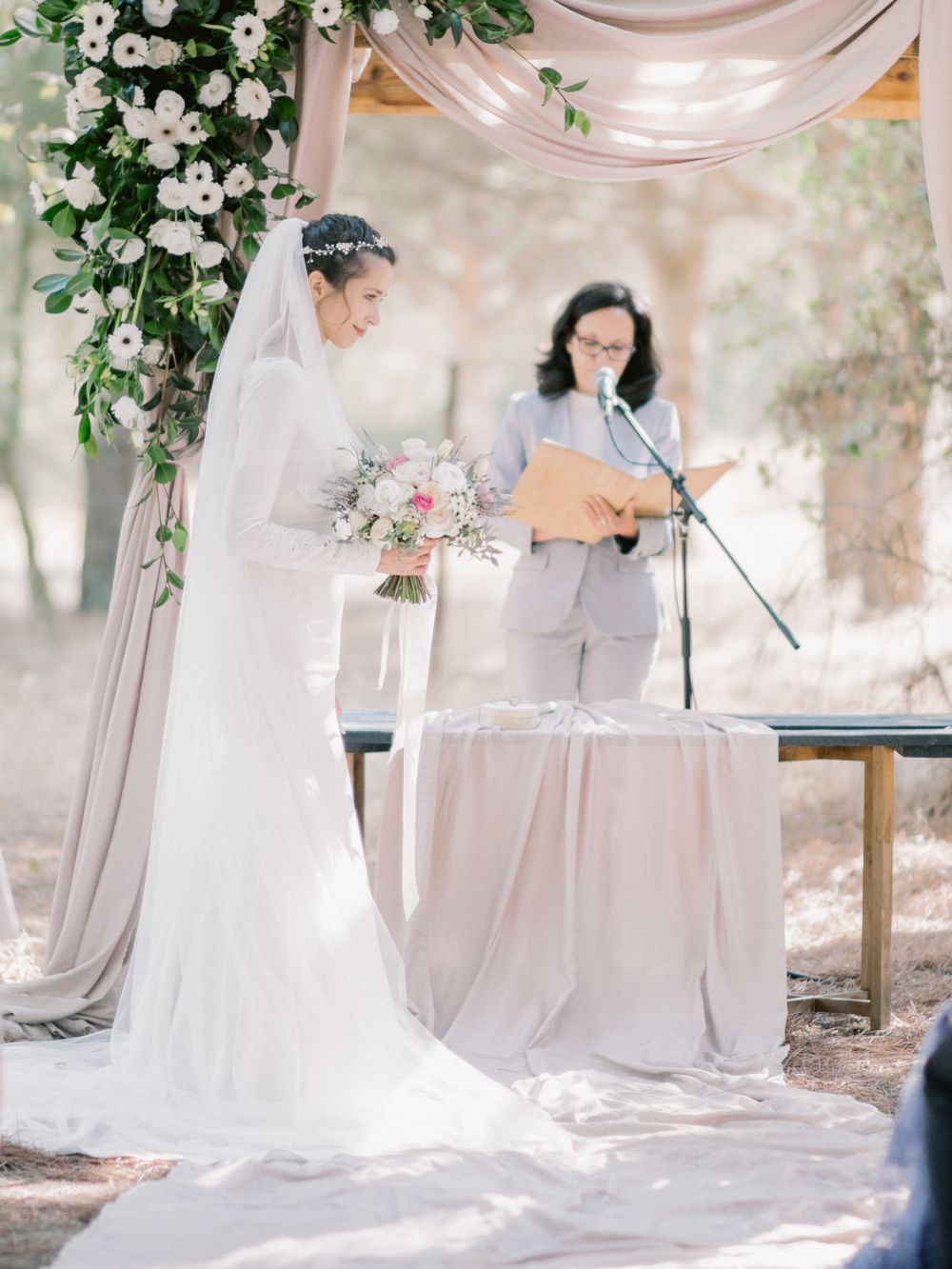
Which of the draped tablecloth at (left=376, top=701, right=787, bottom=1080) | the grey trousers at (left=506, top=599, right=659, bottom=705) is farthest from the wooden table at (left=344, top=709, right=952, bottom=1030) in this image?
the grey trousers at (left=506, top=599, right=659, bottom=705)

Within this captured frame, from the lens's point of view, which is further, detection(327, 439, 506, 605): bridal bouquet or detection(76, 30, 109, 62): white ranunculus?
Result: detection(76, 30, 109, 62): white ranunculus

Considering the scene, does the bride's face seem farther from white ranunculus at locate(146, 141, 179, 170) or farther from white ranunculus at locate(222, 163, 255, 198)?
white ranunculus at locate(146, 141, 179, 170)

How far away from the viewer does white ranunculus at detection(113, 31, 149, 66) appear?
11.0 ft

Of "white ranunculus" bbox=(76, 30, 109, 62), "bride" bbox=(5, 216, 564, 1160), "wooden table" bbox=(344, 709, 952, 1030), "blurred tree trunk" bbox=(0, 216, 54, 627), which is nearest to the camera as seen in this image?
"bride" bbox=(5, 216, 564, 1160)

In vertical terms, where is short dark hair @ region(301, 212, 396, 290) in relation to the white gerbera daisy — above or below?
below

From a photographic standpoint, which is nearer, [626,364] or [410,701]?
[410,701]

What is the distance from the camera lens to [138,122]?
11.1 ft

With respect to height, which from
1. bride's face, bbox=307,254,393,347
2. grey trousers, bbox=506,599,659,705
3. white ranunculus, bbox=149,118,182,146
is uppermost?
white ranunculus, bbox=149,118,182,146

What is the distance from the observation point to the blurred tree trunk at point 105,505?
9484 mm

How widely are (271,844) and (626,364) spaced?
81.5 inches

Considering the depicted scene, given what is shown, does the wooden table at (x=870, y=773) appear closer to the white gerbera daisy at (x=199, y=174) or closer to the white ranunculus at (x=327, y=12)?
the white gerbera daisy at (x=199, y=174)

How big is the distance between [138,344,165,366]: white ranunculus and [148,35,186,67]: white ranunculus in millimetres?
646

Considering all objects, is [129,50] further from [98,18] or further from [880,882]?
[880,882]

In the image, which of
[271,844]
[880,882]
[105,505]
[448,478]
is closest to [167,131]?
[448,478]
